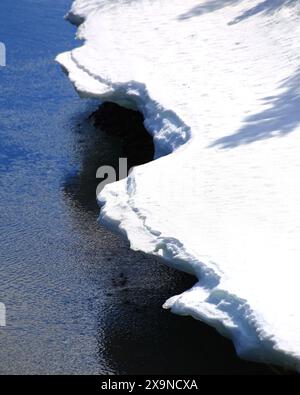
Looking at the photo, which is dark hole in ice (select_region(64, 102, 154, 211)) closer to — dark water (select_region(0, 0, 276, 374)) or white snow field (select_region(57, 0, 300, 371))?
dark water (select_region(0, 0, 276, 374))

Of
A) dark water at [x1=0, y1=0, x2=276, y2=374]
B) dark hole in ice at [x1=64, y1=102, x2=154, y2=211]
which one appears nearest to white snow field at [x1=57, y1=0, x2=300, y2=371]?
dark water at [x1=0, y1=0, x2=276, y2=374]

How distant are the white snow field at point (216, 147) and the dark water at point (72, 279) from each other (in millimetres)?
736

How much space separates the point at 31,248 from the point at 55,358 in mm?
2290

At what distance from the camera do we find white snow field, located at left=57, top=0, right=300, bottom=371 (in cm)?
798

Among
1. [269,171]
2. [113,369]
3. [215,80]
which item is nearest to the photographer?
[113,369]

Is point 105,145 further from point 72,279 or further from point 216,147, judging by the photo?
point 72,279

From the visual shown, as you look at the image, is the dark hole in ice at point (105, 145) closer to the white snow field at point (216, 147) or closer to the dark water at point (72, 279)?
the dark water at point (72, 279)

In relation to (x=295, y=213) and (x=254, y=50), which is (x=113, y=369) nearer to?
(x=295, y=213)

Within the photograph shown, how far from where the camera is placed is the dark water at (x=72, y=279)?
29.1 ft

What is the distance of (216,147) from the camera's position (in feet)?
35.8

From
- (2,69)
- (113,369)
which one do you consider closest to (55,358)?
(113,369)

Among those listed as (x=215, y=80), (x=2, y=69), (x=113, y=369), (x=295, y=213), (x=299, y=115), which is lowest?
(x=113, y=369)

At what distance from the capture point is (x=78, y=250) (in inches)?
432

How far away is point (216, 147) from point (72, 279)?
1953 mm
